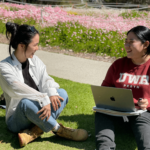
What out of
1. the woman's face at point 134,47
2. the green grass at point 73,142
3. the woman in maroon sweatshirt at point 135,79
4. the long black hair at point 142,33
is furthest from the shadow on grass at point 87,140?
the long black hair at point 142,33

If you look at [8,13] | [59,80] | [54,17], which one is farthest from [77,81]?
Answer: [8,13]

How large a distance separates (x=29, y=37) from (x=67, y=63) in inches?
140

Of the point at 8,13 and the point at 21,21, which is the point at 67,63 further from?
the point at 8,13

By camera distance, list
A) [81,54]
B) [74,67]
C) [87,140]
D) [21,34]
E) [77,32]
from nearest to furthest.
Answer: [21,34], [87,140], [74,67], [81,54], [77,32]

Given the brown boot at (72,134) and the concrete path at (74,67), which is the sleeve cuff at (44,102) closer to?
the brown boot at (72,134)

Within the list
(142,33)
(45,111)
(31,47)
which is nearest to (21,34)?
(31,47)

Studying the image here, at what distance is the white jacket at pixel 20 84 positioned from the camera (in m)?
2.42

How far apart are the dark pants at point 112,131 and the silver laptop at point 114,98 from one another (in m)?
0.12

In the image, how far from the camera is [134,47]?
255cm

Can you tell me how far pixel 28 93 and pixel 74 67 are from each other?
3389 millimetres

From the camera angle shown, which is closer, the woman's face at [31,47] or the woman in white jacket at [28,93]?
the woman in white jacket at [28,93]

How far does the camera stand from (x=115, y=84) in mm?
2676

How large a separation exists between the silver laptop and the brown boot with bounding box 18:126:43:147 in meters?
0.73

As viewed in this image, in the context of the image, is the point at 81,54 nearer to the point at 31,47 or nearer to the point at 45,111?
the point at 31,47
